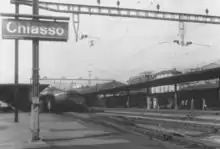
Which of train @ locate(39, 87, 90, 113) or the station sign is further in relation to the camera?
train @ locate(39, 87, 90, 113)

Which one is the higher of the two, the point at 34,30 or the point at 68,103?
the point at 34,30

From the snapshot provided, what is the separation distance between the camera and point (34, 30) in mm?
10984

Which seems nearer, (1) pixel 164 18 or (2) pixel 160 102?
(1) pixel 164 18

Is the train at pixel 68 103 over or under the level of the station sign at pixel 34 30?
under

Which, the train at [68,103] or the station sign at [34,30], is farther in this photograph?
the train at [68,103]

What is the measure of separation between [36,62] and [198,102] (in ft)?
116

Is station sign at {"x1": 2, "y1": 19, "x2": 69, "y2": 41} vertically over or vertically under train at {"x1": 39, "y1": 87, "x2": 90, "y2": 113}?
over

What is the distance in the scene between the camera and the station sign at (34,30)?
34.9 feet

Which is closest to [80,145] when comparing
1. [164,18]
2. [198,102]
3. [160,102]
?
[164,18]

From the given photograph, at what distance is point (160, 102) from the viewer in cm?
5403

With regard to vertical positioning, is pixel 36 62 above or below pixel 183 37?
below

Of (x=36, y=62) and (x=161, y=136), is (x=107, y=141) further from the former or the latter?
(x=36, y=62)

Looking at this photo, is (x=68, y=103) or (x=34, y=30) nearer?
(x=34, y=30)

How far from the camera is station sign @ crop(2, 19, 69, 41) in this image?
1063 centimetres
